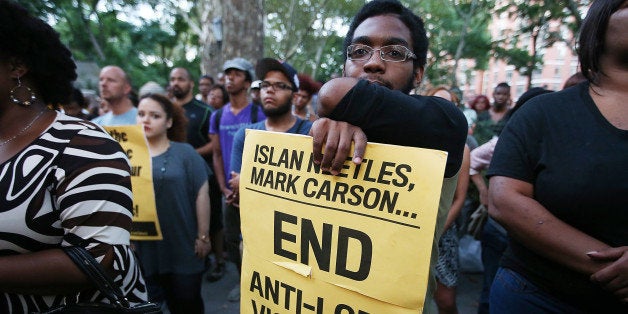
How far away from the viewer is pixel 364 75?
132 cm

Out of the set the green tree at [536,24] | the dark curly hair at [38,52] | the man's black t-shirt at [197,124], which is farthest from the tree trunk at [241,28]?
the dark curly hair at [38,52]

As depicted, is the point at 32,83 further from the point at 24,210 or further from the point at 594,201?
the point at 594,201

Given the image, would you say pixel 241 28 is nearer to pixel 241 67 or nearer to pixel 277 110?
pixel 241 67

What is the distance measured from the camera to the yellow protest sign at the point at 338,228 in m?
1.12

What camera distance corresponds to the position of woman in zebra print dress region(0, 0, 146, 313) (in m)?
1.39

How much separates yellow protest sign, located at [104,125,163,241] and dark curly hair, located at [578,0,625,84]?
2.59 meters

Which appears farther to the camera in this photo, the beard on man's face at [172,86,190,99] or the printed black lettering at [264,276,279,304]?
the beard on man's face at [172,86,190,99]

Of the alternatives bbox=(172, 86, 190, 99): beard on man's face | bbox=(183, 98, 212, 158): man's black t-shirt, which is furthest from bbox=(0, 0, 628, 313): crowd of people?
bbox=(172, 86, 190, 99): beard on man's face

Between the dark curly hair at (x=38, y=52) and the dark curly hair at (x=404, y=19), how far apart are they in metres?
1.18

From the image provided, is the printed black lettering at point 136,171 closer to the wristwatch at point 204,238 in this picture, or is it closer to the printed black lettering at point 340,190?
the wristwatch at point 204,238

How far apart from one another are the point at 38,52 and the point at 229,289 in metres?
3.60

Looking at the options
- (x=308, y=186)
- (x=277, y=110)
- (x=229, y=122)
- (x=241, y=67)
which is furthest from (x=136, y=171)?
(x=241, y=67)

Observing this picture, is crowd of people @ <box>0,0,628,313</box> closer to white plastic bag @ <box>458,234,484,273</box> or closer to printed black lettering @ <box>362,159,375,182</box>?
Answer: printed black lettering @ <box>362,159,375,182</box>

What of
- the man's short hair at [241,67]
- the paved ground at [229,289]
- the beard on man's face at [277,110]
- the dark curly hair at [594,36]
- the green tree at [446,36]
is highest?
the green tree at [446,36]
